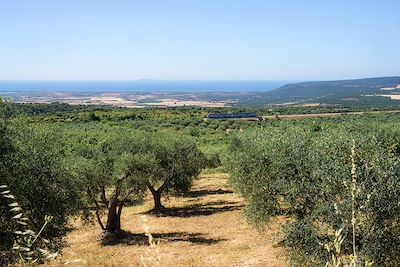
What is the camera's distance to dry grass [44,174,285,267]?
2420 centimetres

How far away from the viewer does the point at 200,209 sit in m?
39.7

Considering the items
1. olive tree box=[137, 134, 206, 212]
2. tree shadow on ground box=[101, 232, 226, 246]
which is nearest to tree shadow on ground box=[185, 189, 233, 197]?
olive tree box=[137, 134, 206, 212]

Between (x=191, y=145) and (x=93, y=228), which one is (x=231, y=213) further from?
(x=93, y=228)

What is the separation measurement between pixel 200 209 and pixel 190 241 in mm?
10700

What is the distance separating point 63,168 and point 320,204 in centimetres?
1189

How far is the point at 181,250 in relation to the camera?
87.8 feet

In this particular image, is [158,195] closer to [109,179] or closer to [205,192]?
[109,179]

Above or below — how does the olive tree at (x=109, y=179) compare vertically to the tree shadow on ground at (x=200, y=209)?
above

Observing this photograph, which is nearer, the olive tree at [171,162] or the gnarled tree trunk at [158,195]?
the olive tree at [171,162]

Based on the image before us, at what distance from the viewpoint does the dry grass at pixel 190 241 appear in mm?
24203

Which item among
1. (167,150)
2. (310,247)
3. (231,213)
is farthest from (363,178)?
(167,150)

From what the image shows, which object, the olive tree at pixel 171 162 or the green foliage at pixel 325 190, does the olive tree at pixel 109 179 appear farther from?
the green foliage at pixel 325 190

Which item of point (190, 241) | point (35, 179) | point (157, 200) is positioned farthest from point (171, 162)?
point (35, 179)

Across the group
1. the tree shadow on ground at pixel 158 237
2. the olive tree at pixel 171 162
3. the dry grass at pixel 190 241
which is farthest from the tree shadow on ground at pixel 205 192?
the tree shadow on ground at pixel 158 237
